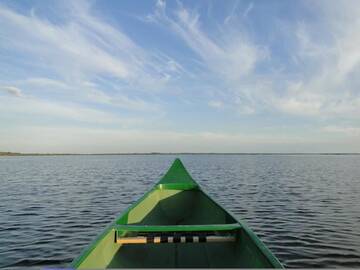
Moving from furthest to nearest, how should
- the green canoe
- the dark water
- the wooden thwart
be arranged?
1. the dark water
2. the wooden thwart
3. the green canoe

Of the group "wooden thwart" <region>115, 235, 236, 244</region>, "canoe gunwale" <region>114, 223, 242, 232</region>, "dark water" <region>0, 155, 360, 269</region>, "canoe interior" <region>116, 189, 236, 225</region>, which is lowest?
"dark water" <region>0, 155, 360, 269</region>

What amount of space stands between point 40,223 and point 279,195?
1461 centimetres

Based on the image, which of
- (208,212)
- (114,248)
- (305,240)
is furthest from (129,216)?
(305,240)

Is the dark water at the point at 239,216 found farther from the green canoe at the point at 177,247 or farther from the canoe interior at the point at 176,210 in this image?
the green canoe at the point at 177,247

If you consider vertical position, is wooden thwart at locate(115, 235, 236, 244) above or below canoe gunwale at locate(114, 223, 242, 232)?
below

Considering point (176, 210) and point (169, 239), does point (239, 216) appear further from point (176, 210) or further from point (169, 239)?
point (169, 239)

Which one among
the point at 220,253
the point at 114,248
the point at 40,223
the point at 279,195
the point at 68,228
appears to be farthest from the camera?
the point at 279,195

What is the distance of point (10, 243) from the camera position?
9.34 metres

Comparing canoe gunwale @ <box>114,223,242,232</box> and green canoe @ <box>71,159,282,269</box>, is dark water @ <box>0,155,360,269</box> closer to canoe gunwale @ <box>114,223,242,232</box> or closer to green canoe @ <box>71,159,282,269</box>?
green canoe @ <box>71,159,282,269</box>

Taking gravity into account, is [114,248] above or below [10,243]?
above

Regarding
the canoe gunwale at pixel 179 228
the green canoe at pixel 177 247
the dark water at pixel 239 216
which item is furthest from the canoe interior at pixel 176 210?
the dark water at pixel 239 216

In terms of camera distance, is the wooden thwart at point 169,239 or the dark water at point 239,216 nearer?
the wooden thwart at point 169,239

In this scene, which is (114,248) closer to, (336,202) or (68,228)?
(68,228)

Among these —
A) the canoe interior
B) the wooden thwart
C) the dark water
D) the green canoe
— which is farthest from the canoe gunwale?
the dark water
